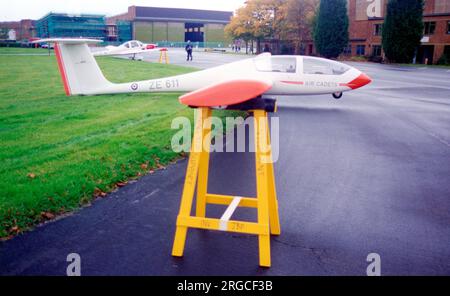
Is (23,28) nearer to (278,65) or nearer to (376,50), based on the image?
(376,50)

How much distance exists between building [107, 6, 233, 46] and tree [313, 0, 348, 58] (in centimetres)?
5260

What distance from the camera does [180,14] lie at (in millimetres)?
108000

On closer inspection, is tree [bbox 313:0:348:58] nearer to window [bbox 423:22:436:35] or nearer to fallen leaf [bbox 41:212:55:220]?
window [bbox 423:22:436:35]

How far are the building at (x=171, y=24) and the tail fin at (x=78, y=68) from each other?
85.3m

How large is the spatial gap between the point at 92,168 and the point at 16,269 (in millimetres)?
2760

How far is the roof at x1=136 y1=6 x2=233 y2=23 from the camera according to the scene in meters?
104

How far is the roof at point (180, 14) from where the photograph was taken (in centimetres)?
10350

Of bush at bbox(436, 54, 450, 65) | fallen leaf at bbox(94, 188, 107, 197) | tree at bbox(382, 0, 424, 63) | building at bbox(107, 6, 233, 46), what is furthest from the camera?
building at bbox(107, 6, 233, 46)

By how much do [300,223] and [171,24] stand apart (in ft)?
353

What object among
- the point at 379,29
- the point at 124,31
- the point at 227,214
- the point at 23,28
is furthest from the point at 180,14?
the point at 227,214

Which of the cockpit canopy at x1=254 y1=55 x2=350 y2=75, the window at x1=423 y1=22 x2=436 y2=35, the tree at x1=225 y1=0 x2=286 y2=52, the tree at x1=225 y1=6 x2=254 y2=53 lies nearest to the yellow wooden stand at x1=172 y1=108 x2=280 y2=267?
the cockpit canopy at x1=254 y1=55 x2=350 y2=75
